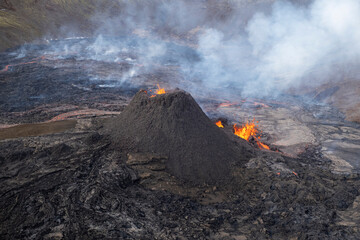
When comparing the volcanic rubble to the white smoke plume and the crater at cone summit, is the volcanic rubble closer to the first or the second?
the crater at cone summit

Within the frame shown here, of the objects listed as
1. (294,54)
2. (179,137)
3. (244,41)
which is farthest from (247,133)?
(244,41)

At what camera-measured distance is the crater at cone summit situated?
728 cm

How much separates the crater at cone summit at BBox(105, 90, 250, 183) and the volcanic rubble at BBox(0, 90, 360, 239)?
0.10 ft

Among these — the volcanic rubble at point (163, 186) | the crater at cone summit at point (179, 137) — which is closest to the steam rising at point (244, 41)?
the crater at cone summit at point (179, 137)

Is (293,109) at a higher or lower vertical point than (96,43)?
lower

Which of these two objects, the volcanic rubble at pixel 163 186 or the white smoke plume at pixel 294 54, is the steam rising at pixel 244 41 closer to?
the white smoke plume at pixel 294 54

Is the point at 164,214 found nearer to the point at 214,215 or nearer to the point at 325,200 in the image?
the point at 214,215

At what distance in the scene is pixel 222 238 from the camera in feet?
17.8

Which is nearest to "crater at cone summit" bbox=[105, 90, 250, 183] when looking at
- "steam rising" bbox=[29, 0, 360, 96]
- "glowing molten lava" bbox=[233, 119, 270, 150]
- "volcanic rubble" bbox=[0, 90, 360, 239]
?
"volcanic rubble" bbox=[0, 90, 360, 239]

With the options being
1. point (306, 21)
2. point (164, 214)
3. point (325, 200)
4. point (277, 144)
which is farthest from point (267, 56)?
point (164, 214)

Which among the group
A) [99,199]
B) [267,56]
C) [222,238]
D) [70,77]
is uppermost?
[267,56]

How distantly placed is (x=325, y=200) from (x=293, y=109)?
9.06m

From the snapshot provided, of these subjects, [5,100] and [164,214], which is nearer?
[164,214]

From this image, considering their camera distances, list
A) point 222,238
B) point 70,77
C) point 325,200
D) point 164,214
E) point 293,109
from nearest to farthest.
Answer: point 222,238
point 164,214
point 325,200
point 293,109
point 70,77
